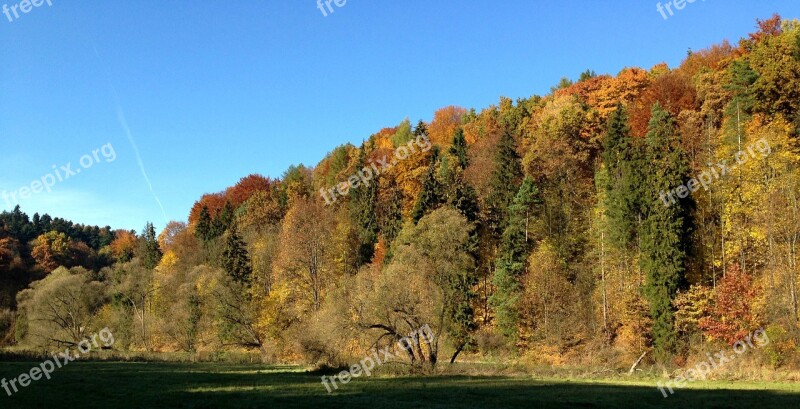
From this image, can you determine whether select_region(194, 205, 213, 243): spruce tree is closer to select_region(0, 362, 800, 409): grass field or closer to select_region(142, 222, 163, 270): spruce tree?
select_region(142, 222, 163, 270): spruce tree

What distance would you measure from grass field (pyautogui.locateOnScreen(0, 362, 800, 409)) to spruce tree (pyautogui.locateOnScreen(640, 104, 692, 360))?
18611 millimetres

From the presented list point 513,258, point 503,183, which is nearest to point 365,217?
point 503,183

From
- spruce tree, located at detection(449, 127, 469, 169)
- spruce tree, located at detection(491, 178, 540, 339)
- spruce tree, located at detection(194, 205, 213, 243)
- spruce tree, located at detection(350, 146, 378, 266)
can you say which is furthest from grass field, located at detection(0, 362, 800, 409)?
spruce tree, located at detection(194, 205, 213, 243)

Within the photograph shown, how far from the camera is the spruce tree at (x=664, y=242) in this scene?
52.0 m

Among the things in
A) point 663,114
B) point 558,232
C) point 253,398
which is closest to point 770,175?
point 663,114

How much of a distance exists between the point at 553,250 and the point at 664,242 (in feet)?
51.6

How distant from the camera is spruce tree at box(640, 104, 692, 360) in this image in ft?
171

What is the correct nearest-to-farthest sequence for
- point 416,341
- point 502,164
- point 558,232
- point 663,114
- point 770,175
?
1. point 416,341
2. point 770,175
3. point 663,114
4. point 558,232
5. point 502,164

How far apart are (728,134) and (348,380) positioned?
44.9 metres

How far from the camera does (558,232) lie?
70.9 metres

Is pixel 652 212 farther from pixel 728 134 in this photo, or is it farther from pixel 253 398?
pixel 253 398

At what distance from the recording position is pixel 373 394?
28.1 m

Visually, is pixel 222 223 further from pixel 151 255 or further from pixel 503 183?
pixel 503 183

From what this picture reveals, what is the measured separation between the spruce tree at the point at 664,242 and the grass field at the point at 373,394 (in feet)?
61.1
